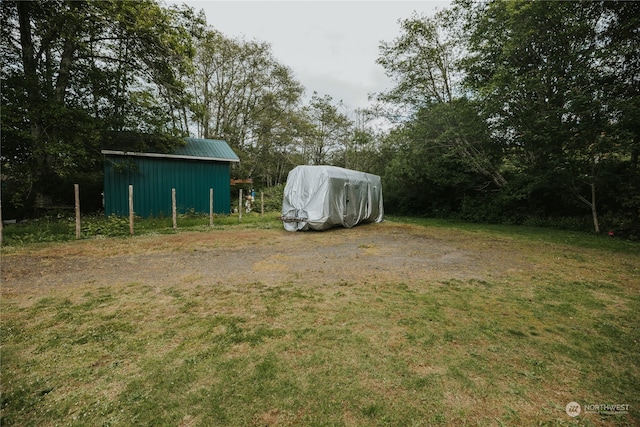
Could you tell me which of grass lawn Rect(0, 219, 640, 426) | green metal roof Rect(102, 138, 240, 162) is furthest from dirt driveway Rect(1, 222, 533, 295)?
green metal roof Rect(102, 138, 240, 162)

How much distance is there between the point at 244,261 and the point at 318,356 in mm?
3235

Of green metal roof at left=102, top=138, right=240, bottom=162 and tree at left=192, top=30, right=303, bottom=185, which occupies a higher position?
tree at left=192, top=30, right=303, bottom=185

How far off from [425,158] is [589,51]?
6.57 meters

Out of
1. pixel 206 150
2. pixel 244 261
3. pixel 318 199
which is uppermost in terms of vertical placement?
pixel 206 150

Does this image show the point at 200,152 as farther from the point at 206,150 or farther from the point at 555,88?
the point at 555,88

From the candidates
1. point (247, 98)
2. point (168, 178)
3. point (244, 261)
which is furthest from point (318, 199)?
point (247, 98)

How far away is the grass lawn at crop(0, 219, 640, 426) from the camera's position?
1.51m

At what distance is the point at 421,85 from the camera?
42.7 feet

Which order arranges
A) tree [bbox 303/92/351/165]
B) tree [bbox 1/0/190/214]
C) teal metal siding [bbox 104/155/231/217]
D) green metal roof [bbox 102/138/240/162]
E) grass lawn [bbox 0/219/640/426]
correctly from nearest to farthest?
grass lawn [bbox 0/219/640/426] → tree [bbox 1/0/190/214] → teal metal siding [bbox 104/155/231/217] → green metal roof [bbox 102/138/240/162] → tree [bbox 303/92/351/165]

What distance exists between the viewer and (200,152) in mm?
11758

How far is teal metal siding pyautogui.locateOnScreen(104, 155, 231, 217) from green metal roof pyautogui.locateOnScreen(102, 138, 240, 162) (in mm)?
231

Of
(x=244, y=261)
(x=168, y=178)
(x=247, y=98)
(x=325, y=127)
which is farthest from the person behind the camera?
(x=325, y=127)

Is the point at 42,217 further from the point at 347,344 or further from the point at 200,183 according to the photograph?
the point at 347,344

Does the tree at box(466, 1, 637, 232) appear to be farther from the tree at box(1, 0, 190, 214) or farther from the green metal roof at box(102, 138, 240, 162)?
the tree at box(1, 0, 190, 214)
